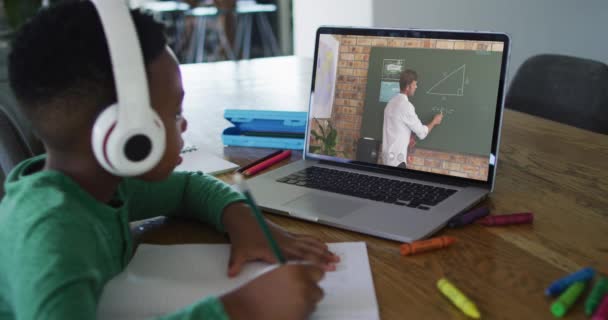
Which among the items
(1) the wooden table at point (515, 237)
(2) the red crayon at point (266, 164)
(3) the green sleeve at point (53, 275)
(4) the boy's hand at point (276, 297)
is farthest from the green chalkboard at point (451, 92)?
(3) the green sleeve at point (53, 275)

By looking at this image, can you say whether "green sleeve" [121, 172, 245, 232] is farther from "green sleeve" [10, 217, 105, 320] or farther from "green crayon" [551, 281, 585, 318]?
"green crayon" [551, 281, 585, 318]

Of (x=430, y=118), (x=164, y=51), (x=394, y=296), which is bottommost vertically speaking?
(x=394, y=296)

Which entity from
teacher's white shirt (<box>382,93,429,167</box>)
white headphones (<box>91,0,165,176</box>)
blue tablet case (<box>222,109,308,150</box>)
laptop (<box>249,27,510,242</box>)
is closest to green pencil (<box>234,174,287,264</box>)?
white headphones (<box>91,0,165,176</box>)

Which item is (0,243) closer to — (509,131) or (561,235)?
(561,235)

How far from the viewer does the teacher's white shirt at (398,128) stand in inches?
40.7

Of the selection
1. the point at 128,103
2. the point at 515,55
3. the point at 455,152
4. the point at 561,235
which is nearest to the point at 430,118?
the point at 455,152

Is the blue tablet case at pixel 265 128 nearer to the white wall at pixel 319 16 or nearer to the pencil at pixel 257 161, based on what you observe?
the pencil at pixel 257 161

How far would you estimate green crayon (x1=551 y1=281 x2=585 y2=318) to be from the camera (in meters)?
0.63

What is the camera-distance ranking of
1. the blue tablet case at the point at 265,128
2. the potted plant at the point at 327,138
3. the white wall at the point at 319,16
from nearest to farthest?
the potted plant at the point at 327,138 < the blue tablet case at the point at 265,128 < the white wall at the point at 319,16

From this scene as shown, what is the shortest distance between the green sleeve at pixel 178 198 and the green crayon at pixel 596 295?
0.50m

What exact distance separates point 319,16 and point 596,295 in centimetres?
329

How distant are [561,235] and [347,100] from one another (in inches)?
18.2

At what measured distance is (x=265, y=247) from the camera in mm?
790

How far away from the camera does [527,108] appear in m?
1.71
